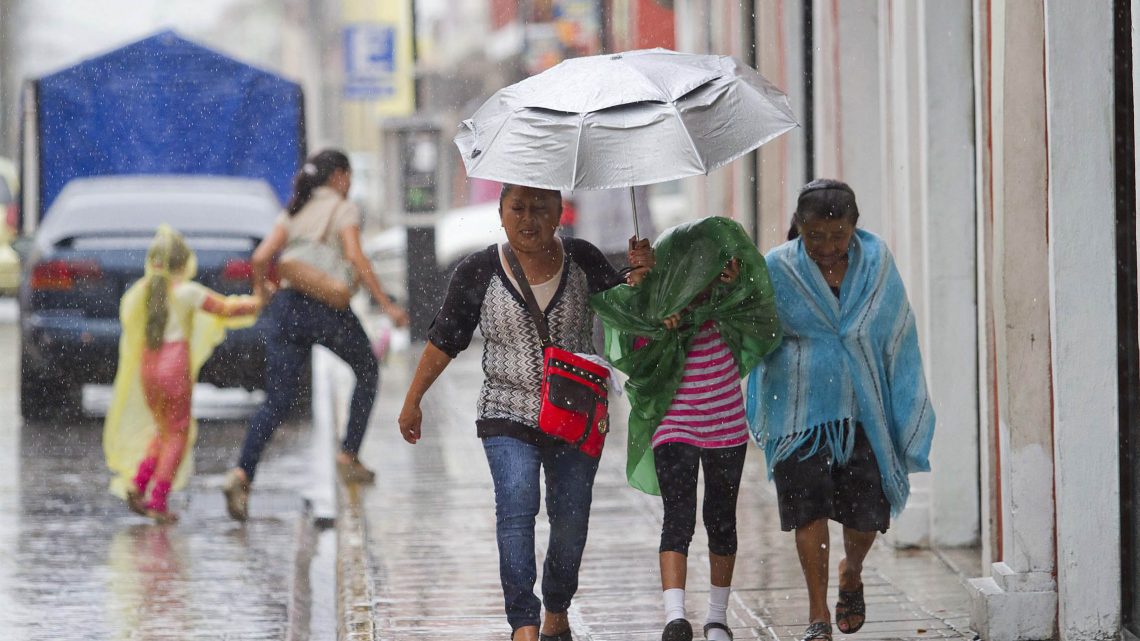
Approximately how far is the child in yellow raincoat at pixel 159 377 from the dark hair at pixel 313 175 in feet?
2.22

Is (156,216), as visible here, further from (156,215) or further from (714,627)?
(714,627)

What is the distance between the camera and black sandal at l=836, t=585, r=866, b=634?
20.4 feet

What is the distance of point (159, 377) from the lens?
953 centimetres

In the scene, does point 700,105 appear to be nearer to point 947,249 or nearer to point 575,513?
point 575,513

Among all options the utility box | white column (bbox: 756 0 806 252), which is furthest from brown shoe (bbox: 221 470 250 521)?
the utility box

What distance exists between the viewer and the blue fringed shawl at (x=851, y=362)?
5.96m

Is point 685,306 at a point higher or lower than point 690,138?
lower

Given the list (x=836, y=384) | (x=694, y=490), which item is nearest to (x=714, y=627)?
(x=694, y=490)

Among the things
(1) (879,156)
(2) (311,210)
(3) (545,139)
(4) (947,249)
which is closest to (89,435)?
(2) (311,210)

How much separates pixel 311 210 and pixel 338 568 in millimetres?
2516

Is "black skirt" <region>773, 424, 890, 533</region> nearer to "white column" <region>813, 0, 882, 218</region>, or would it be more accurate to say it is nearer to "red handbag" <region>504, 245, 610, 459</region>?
"red handbag" <region>504, 245, 610, 459</region>

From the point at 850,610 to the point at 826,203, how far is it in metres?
1.36

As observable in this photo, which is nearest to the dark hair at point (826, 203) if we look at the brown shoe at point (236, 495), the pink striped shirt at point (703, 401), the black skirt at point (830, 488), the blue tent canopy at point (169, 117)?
the pink striped shirt at point (703, 401)

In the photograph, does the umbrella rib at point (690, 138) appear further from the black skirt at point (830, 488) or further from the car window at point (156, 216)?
the car window at point (156, 216)
